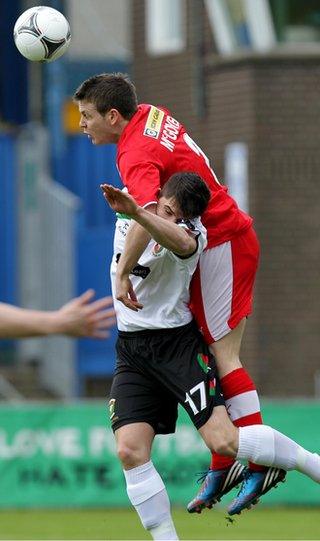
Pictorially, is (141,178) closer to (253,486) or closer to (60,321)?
(60,321)

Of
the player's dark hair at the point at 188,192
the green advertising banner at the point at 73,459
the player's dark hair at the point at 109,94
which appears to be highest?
the player's dark hair at the point at 109,94

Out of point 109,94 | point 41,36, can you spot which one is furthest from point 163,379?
point 41,36

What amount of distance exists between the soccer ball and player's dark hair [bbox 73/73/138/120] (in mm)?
328

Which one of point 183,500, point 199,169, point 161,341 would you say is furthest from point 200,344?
point 183,500

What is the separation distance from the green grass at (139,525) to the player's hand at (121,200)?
15.7 ft

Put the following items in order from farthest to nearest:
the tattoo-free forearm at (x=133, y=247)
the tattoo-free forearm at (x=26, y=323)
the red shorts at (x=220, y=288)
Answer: the red shorts at (x=220, y=288)
the tattoo-free forearm at (x=133, y=247)
the tattoo-free forearm at (x=26, y=323)

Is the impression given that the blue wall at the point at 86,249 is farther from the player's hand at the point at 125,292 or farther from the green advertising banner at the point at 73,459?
the player's hand at the point at 125,292

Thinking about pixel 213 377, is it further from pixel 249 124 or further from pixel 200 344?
pixel 249 124

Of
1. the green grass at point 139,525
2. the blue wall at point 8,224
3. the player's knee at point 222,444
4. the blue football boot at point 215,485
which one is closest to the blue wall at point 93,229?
the blue wall at point 8,224

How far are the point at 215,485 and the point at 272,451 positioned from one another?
41 cm

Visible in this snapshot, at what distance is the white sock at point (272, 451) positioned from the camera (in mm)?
8844

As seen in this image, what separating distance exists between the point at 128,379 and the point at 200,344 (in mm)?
429

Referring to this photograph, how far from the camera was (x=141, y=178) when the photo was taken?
28.0 feet

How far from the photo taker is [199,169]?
900cm
